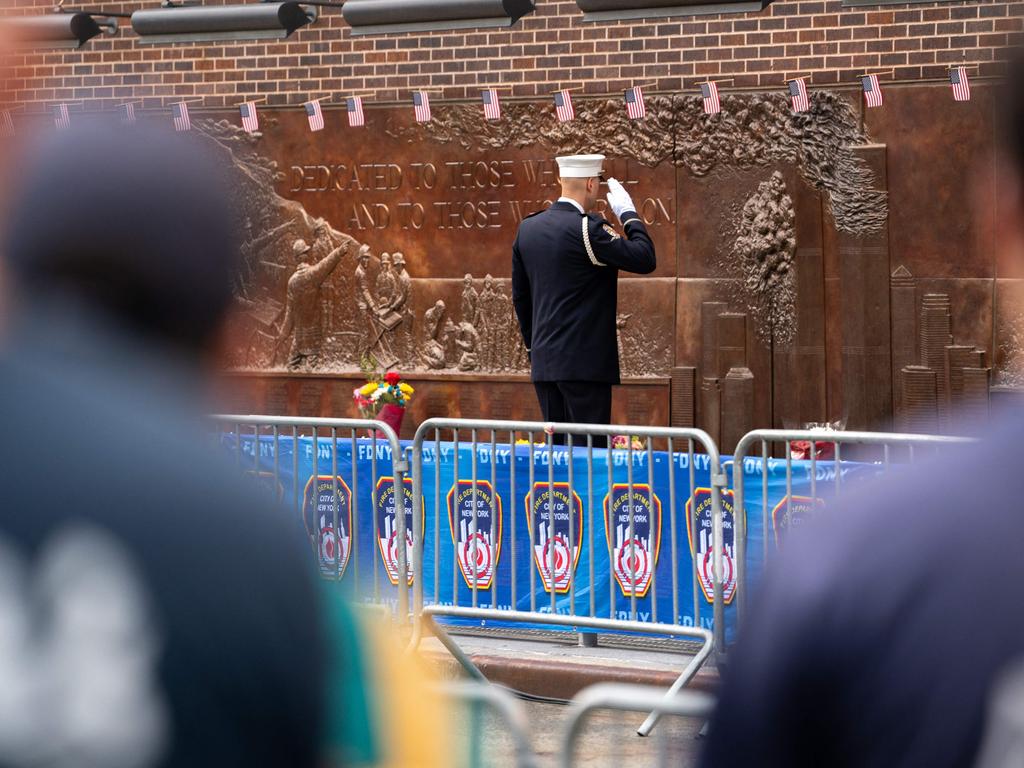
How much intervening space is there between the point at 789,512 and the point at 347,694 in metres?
5.34

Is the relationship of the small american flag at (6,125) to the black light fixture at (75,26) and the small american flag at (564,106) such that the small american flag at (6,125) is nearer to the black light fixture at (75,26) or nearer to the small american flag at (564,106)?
the small american flag at (564,106)

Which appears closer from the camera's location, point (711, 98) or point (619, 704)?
point (619, 704)

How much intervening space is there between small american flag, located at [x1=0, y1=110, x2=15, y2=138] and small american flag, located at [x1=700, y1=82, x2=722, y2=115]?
10.7 m

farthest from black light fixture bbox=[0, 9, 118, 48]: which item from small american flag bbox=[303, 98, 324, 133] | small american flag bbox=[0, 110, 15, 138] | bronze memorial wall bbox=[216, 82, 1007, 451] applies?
small american flag bbox=[0, 110, 15, 138]

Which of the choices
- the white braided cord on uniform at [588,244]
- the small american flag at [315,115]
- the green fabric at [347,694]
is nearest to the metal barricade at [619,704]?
the green fabric at [347,694]

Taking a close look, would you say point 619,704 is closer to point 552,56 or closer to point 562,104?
point 562,104

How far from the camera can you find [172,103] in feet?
44.4

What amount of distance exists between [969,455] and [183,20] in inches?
514

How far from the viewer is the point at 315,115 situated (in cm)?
1338

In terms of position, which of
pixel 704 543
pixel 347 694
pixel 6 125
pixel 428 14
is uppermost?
pixel 428 14

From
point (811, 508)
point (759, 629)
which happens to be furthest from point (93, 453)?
point (811, 508)

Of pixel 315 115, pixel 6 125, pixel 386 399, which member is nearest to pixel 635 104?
pixel 315 115

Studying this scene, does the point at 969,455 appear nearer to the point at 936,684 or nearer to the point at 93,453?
the point at 936,684

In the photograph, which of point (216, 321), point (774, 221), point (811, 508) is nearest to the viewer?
point (216, 321)
